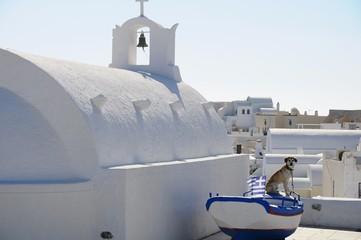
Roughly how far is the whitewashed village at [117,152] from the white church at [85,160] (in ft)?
0.06

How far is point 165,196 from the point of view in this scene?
44.4ft

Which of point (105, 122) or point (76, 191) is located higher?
point (105, 122)

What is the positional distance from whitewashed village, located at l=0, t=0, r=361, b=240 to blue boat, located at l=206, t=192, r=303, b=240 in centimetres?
122

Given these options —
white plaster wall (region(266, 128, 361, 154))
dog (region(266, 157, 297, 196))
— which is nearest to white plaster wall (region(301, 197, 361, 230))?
dog (region(266, 157, 297, 196))

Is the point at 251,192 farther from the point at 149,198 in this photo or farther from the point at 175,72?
the point at 175,72

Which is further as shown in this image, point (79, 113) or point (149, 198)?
point (149, 198)

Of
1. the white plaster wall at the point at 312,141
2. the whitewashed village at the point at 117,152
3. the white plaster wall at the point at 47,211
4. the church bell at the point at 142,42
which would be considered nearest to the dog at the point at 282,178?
the whitewashed village at the point at 117,152

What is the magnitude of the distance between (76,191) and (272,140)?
32.2 metres

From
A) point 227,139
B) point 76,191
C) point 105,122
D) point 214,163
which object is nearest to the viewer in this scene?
point 76,191

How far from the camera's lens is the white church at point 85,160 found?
11523 mm

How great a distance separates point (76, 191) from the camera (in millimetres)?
11492

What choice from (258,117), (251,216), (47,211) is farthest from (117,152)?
(258,117)

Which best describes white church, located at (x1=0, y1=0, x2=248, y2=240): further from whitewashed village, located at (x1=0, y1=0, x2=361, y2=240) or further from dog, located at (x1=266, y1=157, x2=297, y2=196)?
dog, located at (x1=266, y1=157, x2=297, y2=196)

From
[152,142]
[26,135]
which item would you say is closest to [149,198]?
[152,142]
